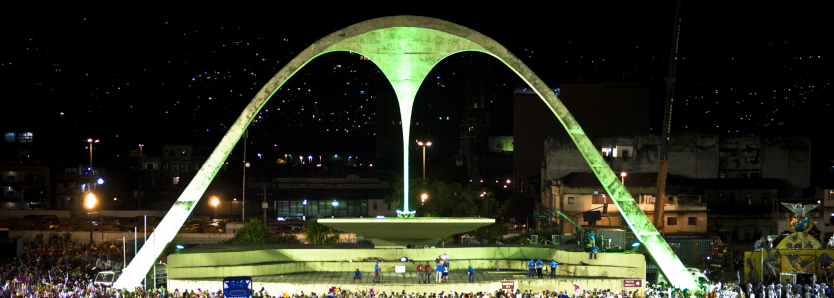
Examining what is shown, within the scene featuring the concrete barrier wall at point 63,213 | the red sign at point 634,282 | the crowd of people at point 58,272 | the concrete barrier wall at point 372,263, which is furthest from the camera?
the concrete barrier wall at point 63,213

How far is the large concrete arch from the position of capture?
90.7 feet

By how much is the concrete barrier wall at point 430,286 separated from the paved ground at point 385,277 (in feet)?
1.42

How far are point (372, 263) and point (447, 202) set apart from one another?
19417 mm

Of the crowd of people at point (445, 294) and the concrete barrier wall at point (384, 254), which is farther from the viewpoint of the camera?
the concrete barrier wall at point (384, 254)

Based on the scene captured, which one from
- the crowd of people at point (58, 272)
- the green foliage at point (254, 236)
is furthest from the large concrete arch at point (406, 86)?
the green foliage at point (254, 236)

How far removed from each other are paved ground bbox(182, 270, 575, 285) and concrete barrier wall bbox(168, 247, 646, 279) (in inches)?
23.0

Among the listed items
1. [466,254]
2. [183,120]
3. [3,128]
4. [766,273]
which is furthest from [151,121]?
[766,273]

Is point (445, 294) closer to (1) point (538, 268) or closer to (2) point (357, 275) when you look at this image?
(2) point (357, 275)

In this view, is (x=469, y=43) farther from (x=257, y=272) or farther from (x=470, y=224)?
(x=257, y=272)

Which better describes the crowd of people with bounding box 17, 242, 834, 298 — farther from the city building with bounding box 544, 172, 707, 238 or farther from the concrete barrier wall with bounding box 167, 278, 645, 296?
the city building with bounding box 544, 172, 707, 238

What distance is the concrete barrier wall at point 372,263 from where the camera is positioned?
2872cm

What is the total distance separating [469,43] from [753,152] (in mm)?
33956

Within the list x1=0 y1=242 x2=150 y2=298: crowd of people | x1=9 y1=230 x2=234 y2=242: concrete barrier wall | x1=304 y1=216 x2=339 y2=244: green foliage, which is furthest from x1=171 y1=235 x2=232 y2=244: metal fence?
x1=304 y1=216 x2=339 y2=244: green foliage

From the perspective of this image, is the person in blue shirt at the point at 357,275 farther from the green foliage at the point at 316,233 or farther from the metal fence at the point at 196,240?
Result: the metal fence at the point at 196,240
